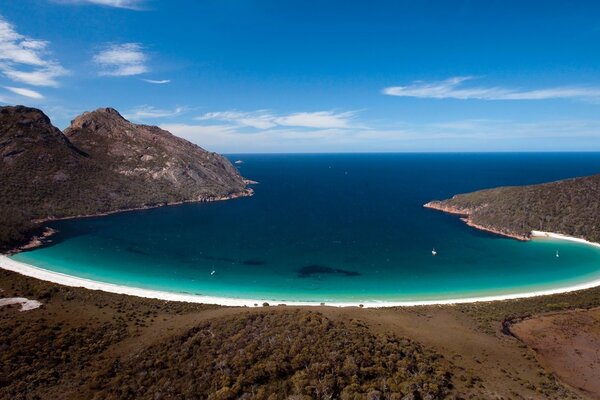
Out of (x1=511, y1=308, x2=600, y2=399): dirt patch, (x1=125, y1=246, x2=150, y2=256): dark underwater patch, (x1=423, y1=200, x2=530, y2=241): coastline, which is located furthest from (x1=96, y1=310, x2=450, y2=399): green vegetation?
(x1=423, y1=200, x2=530, y2=241): coastline

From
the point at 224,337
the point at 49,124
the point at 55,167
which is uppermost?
the point at 49,124

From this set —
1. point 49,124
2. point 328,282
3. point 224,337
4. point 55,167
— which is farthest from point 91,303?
point 49,124

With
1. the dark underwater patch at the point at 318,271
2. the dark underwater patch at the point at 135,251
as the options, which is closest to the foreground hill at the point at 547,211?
the dark underwater patch at the point at 318,271

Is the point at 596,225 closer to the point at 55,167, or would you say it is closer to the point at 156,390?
the point at 156,390

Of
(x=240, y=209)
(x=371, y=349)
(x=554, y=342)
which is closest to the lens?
(x=371, y=349)

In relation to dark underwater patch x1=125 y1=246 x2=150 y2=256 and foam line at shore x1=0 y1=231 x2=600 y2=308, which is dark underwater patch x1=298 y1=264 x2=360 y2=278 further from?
dark underwater patch x1=125 y1=246 x2=150 y2=256

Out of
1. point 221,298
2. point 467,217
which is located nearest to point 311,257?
point 221,298
